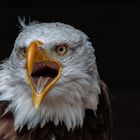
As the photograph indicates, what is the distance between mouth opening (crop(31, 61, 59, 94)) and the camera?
138 inches

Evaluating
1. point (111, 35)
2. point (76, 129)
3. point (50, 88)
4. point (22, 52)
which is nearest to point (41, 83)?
point (50, 88)

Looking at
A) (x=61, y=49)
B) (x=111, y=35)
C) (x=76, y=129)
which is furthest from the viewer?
(x=111, y=35)

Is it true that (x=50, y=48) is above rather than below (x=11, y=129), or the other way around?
above

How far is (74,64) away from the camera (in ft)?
11.8

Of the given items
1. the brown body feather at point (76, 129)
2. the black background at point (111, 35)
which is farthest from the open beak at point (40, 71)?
the black background at point (111, 35)

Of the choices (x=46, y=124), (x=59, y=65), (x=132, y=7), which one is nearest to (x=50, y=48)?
(x=59, y=65)

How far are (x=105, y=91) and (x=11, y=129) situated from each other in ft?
1.41

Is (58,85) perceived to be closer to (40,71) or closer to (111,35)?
(40,71)

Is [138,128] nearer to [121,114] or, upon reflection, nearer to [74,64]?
[121,114]

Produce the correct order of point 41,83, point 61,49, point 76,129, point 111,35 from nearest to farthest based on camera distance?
point 41,83, point 61,49, point 76,129, point 111,35

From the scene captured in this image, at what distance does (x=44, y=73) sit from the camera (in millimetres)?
3553

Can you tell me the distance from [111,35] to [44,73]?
8.81 ft

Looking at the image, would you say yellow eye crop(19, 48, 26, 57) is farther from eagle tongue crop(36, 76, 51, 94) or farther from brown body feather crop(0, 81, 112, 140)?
brown body feather crop(0, 81, 112, 140)

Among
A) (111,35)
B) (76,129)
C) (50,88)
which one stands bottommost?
(111,35)
